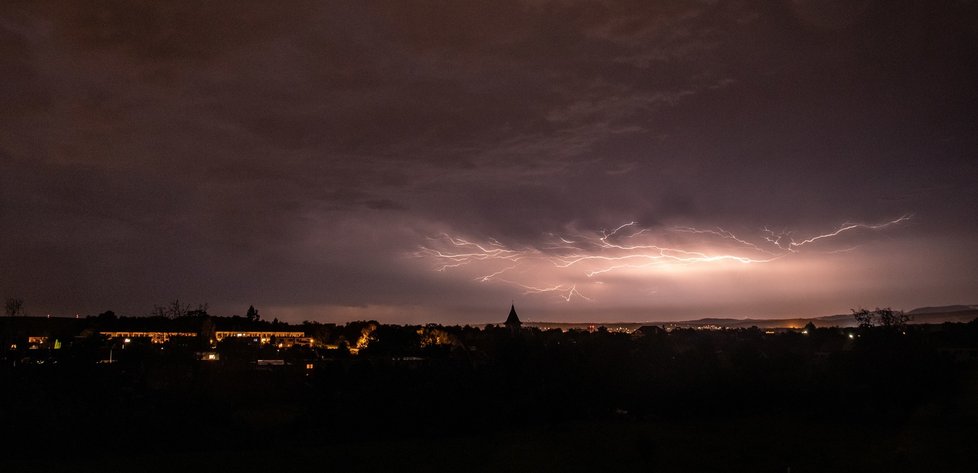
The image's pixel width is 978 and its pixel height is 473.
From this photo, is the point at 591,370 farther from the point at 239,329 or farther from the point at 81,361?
the point at 239,329

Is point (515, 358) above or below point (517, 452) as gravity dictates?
above

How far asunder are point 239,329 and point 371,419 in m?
76.5

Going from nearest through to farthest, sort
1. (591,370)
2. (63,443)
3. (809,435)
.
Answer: (63,443), (809,435), (591,370)

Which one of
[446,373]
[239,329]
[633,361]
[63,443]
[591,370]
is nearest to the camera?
[63,443]

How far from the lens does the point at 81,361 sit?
29609 mm

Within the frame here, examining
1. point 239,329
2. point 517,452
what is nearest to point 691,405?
point 517,452

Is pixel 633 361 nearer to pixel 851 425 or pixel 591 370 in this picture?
pixel 591 370

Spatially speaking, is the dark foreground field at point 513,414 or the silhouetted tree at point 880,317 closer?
the dark foreground field at point 513,414

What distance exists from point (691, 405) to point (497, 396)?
9.50m

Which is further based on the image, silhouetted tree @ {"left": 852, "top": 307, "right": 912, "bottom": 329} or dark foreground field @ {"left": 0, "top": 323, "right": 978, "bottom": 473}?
silhouetted tree @ {"left": 852, "top": 307, "right": 912, "bottom": 329}

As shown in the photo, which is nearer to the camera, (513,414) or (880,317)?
(513,414)

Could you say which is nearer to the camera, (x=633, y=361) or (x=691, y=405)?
(x=691, y=405)

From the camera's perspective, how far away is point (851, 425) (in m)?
27.9

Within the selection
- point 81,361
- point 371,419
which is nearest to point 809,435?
point 371,419
